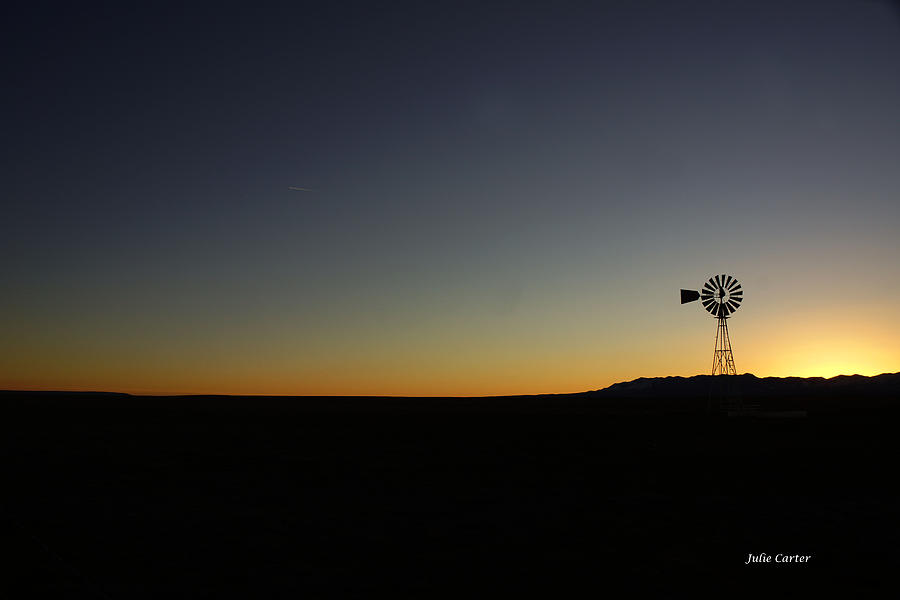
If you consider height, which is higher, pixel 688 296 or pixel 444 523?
pixel 688 296

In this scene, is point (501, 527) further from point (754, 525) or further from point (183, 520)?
point (183, 520)

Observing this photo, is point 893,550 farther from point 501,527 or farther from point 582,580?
point 501,527

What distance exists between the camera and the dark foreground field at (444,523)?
938cm

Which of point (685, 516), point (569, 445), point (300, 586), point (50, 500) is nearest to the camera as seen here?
point (300, 586)

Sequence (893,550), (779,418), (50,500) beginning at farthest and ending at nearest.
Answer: (779,418) < (50,500) < (893,550)

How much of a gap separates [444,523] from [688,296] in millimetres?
36961

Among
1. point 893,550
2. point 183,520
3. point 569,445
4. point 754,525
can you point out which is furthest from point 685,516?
point 569,445

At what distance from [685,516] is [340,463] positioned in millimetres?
13000

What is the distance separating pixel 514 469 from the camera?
71.6 feet

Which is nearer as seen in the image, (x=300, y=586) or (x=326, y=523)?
(x=300, y=586)

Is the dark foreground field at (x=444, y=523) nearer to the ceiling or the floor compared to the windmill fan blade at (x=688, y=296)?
nearer to the floor

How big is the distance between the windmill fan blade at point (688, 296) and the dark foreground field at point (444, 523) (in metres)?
19.8

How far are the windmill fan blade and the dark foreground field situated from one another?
19809mm

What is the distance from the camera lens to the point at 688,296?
151ft
